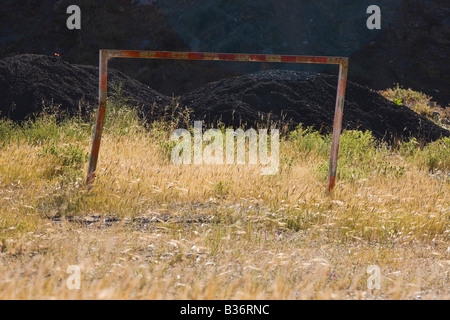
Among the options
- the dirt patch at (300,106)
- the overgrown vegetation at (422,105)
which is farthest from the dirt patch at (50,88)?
the overgrown vegetation at (422,105)

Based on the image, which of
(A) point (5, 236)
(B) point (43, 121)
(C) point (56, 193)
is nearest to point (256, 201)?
(C) point (56, 193)

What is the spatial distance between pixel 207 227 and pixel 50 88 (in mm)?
6469

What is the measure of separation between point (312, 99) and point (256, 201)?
615cm

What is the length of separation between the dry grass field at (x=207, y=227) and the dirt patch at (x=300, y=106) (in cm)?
249

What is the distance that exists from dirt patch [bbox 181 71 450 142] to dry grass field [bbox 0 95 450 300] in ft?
8.16

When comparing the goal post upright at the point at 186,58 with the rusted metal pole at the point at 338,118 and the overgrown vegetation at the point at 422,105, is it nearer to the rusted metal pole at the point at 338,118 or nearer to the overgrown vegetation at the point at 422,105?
the rusted metal pole at the point at 338,118

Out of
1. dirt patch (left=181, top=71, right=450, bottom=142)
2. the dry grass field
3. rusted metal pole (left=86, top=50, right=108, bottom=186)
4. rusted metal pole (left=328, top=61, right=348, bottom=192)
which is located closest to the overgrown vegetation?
dirt patch (left=181, top=71, right=450, bottom=142)

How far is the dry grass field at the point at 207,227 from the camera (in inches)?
120

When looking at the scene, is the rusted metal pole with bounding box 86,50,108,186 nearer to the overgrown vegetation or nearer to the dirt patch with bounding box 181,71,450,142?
the dirt patch with bounding box 181,71,450,142

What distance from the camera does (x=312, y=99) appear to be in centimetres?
1059

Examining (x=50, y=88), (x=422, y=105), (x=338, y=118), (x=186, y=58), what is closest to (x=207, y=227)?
(x=186, y=58)

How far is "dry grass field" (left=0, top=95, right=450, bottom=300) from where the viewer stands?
305 cm
